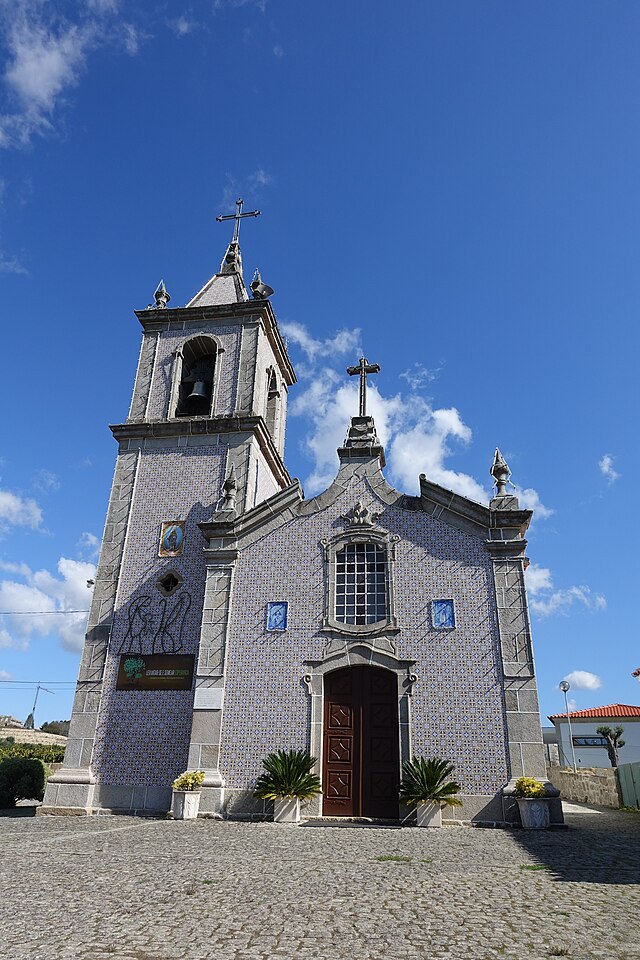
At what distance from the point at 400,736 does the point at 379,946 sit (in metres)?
8.12

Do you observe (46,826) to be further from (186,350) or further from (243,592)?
(186,350)

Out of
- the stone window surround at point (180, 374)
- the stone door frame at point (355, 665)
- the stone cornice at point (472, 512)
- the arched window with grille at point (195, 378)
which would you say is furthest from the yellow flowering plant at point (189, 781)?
the arched window with grille at point (195, 378)

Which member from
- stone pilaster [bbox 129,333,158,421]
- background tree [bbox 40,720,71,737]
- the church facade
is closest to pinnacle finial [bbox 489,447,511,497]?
the church facade

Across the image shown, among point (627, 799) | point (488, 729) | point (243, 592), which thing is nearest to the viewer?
point (488, 729)

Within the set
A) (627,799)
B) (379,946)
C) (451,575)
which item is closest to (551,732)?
(627,799)

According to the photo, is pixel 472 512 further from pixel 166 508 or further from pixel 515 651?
pixel 166 508

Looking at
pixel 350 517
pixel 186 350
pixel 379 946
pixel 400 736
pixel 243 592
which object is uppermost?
pixel 186 350

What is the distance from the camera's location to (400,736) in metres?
11.9

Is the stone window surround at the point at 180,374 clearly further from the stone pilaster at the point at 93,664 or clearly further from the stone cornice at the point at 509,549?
the stone cornice at the point at 509,549

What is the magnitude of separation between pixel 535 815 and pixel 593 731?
29.8 m

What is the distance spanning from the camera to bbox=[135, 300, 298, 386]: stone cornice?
17.7 meters

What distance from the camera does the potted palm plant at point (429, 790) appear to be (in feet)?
35.6

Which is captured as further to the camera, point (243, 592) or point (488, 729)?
Answer: point (243, 592)

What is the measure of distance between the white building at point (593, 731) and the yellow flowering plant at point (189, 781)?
28.9 metres
